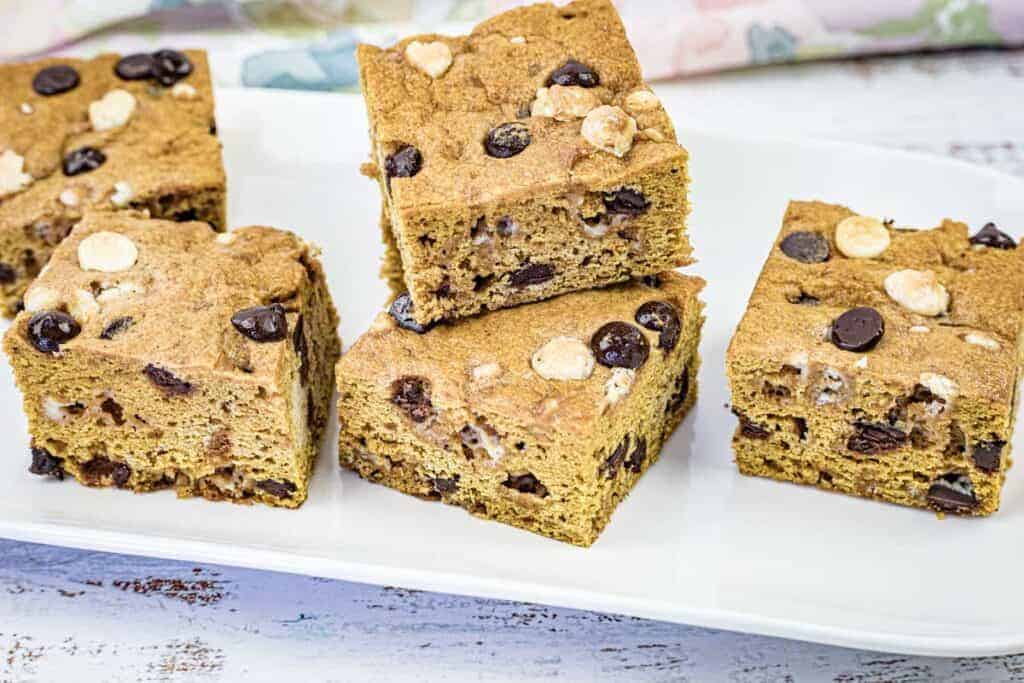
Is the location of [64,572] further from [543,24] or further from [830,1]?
[830,1]

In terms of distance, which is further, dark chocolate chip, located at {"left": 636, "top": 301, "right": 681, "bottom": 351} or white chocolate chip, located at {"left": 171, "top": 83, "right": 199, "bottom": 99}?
white chocolate chip, located at {"left": 171, "top": 83, "right": 199, "bottom": 99}

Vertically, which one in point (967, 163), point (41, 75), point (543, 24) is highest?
point (543, 24)

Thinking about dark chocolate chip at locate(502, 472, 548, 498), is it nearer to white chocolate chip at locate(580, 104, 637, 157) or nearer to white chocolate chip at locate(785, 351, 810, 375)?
white chocolate chip at locate(785, 351, 810, 375)

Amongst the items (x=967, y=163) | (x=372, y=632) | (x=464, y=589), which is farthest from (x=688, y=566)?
(x=967, y=163)

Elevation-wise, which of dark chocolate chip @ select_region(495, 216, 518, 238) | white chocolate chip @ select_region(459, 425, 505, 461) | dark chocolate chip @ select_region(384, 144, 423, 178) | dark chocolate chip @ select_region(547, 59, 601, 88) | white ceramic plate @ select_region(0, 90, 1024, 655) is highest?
dark chocolate chip @ select_region(547, 59, 601, 88)

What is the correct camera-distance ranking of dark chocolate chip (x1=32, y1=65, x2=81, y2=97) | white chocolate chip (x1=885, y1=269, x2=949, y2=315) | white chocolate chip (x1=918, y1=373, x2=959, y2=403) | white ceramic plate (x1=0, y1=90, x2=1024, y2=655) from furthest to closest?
dark chocolate chip (x1=32, y1=65, x2=81, y2=97) < white chocolate chip (x1=885, y1=269, x2=949, y2=315) < white chocolate chip (x1=918, y1=373, x2=959, y2=403) < white ceramic plate (x1=0, y1=90, x2=1024, y2=655)

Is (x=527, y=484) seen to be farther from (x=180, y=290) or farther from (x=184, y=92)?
(x=184, y=92)

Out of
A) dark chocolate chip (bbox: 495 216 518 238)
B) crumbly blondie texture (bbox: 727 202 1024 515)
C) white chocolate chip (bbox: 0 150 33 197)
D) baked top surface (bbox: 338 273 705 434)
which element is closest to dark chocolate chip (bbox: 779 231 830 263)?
crumbly blondie texture (bbox: 727 202 1024 515)
